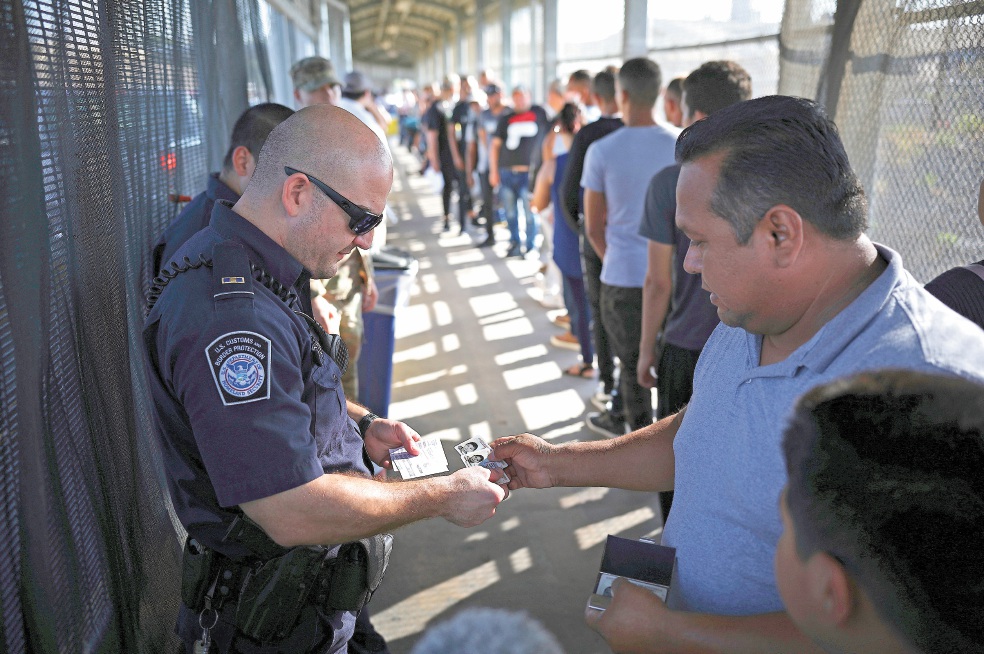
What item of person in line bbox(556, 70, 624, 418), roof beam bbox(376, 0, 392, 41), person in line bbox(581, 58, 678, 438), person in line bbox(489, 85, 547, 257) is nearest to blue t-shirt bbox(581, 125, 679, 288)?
person in line bbox(581, 58, 678, 438)

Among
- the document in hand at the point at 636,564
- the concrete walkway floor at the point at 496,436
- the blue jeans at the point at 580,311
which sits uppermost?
the document in hand at the point at 636,564

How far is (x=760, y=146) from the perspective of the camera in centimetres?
141

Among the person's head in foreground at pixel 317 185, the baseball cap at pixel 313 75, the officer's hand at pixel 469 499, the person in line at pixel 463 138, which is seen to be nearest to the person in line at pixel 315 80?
the baseball cap at pixel 313 75

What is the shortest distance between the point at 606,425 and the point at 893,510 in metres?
4.18

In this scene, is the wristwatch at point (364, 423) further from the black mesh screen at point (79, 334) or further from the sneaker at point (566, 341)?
the sneaker at point (566, 341)

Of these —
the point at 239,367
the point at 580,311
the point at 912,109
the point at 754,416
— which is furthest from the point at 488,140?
the point at 754,416

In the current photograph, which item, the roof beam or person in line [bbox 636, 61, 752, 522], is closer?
person in line [bbox 636, 61, 752, 522]

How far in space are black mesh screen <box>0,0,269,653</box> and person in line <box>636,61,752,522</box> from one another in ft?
6.76

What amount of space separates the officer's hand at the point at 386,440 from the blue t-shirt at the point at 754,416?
90 centimetres

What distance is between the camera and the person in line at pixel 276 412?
5.07ft

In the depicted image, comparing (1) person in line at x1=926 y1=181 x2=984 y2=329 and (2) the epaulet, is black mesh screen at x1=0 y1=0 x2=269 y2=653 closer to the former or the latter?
(2) the epaulet

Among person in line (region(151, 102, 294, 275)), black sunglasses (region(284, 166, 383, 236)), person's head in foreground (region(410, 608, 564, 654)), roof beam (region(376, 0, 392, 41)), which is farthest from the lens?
roof beam (region(376, 0, 392, 41))

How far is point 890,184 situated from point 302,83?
3579 millimetres

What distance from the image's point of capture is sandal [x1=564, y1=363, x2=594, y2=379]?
6.02 meters
